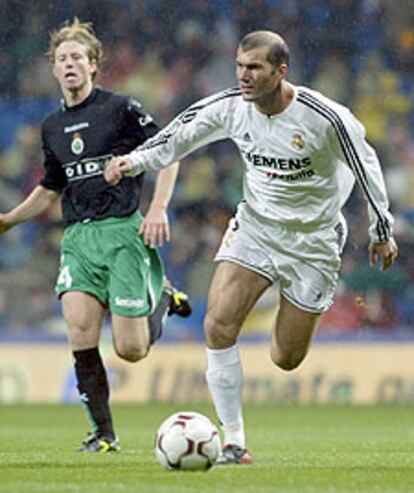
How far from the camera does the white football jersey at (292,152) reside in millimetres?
7223

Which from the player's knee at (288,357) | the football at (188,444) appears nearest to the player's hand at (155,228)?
the player's knee at (288,357)

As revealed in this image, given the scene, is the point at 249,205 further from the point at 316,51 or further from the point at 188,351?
the point at 316,51

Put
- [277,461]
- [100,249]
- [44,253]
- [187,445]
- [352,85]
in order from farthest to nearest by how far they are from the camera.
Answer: [352,85], [44,253], [100,249], [277,461], [187,445]

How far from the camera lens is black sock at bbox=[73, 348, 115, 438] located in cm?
837

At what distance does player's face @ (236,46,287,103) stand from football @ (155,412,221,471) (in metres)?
1.59

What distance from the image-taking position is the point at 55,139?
8773 millimetres

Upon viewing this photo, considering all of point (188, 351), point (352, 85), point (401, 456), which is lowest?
point (401, 456)

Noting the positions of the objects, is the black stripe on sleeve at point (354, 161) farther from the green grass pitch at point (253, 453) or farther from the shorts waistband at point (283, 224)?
the green grass pitch at point (253, 453)

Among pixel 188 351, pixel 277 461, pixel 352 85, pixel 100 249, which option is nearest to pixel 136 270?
pixel 100 249

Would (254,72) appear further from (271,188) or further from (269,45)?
(271,188)

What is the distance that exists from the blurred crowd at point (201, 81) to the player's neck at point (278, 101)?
8137 millimetres

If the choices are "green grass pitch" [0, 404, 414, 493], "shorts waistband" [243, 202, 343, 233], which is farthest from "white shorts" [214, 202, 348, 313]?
"green grass pitch" [0, 404, 414, 493]

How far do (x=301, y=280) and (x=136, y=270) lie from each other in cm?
126

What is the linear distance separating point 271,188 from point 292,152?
268mm
